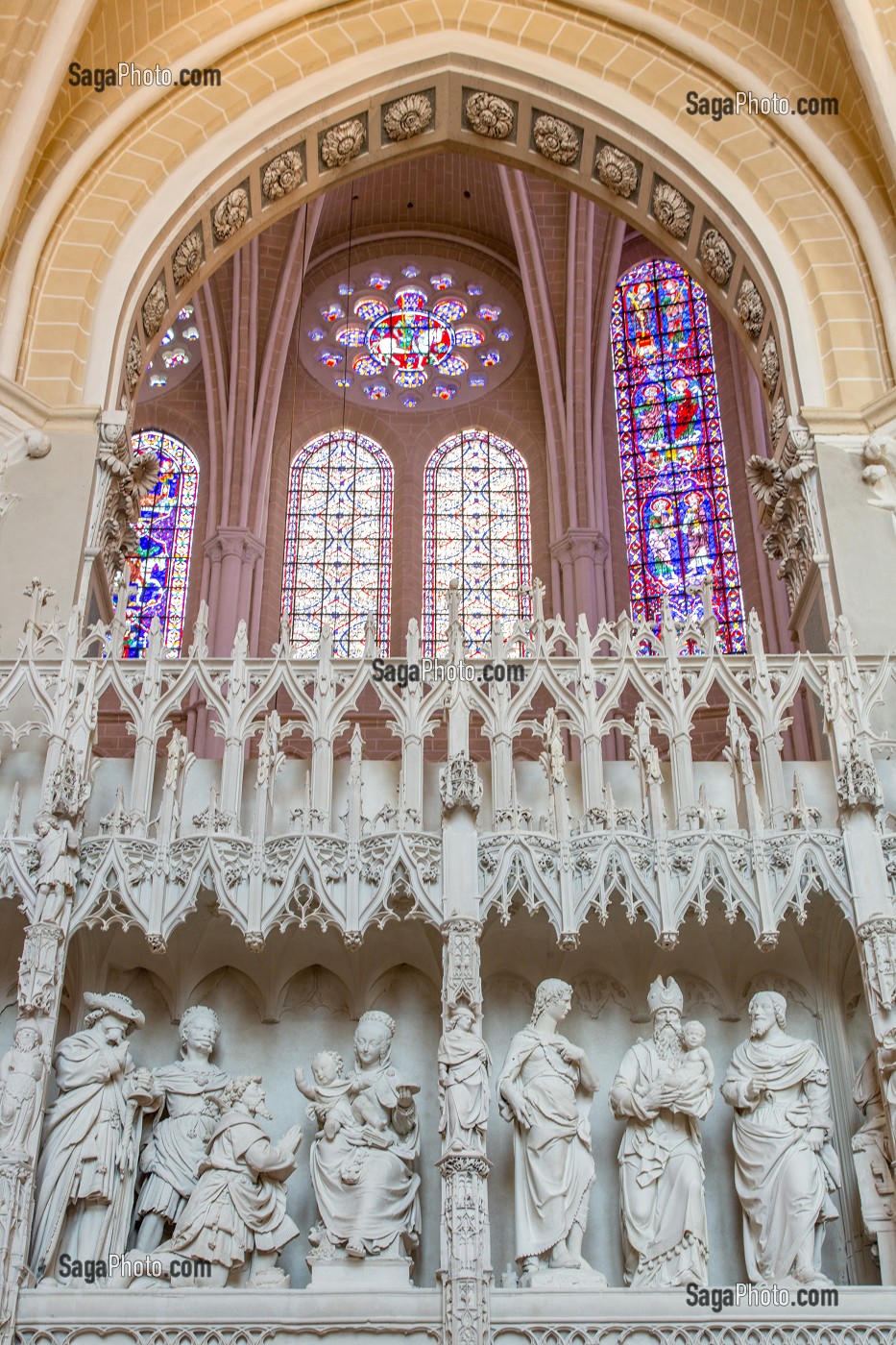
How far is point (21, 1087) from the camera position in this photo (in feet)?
29.2

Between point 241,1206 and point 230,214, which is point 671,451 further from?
point 241,1206

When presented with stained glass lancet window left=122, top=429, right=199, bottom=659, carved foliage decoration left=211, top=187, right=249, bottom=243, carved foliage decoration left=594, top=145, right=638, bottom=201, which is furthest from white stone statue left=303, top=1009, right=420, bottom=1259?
stained glass lancet window left=122, top=429, right=199, bottom=659

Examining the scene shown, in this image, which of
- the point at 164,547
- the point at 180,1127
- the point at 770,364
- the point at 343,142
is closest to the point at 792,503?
the point at 770,364

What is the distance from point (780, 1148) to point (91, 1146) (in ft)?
12.2

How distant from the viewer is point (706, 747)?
17.9 meters

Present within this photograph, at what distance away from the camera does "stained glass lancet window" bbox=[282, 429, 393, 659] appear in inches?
777

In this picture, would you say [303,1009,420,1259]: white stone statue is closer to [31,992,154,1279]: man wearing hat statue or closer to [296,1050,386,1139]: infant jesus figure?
[296,1050,386,1139]: infant jesus figure

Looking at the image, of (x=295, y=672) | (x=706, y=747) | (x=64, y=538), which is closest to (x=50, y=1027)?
(x=295, y=672)

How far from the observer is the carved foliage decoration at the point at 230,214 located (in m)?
13.4

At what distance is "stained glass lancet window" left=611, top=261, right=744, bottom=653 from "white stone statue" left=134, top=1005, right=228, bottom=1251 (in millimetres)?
10105

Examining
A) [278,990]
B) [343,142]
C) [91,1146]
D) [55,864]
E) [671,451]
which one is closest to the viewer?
[91,1146]

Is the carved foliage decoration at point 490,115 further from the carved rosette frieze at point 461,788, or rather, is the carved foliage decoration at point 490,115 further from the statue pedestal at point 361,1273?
the statue pedestal at point 361,1273

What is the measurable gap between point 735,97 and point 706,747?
7.07 m

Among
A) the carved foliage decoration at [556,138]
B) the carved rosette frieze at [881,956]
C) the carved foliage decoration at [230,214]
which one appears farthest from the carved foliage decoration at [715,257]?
the carved rosette frieze at [881,956]
